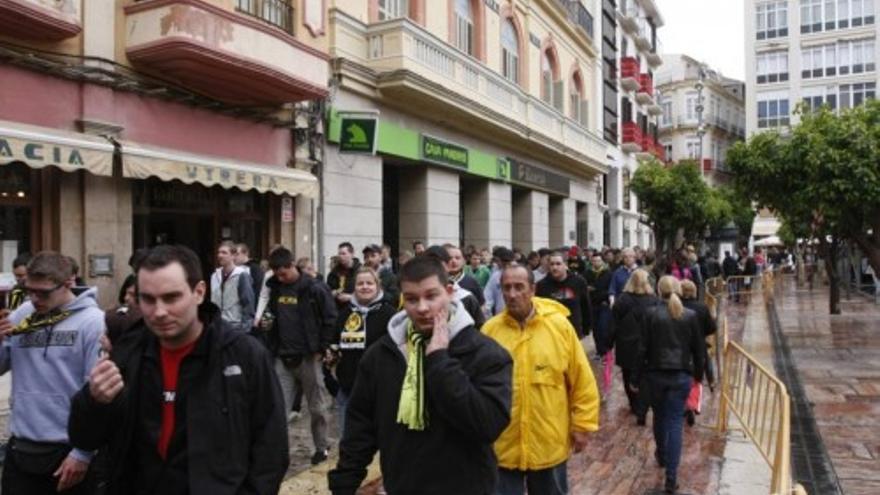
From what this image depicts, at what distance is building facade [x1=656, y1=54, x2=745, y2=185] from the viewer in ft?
208

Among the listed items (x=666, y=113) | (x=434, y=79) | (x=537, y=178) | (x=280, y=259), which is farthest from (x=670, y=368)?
(x=666, y=113)

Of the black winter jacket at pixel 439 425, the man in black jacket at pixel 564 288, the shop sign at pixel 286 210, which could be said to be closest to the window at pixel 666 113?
the shop sign at pixel 286 210

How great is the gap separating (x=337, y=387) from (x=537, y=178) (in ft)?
60.2

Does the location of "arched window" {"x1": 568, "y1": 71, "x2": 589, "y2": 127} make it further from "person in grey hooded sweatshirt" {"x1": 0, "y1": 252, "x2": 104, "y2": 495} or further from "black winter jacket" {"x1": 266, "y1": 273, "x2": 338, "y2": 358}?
"person in grey hooded sweatshirt" {"x1": 0, "y1": 252, "x2": 104, "y2": 495}

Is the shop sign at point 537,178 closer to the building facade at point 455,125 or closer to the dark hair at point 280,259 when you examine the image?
the building facade at point 455,125

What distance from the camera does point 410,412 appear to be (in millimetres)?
2965

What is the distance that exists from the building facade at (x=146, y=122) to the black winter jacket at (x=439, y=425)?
6.78m

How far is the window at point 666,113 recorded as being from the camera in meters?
65.2

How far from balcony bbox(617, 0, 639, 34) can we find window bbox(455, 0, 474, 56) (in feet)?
60.0

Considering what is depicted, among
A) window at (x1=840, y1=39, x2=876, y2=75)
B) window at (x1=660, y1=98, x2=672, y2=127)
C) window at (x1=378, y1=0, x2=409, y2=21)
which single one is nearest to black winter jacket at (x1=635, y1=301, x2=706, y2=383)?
window at (x1=378, y1=0, x2=409, y2=21)

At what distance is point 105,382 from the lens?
8.63ft

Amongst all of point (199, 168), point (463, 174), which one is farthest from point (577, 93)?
point (199, 168)

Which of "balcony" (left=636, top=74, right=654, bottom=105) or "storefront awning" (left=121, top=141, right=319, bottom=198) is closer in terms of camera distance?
"storefront awning" (left=121, top=141, right=319, bottom=198)

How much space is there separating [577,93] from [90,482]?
27.7m
